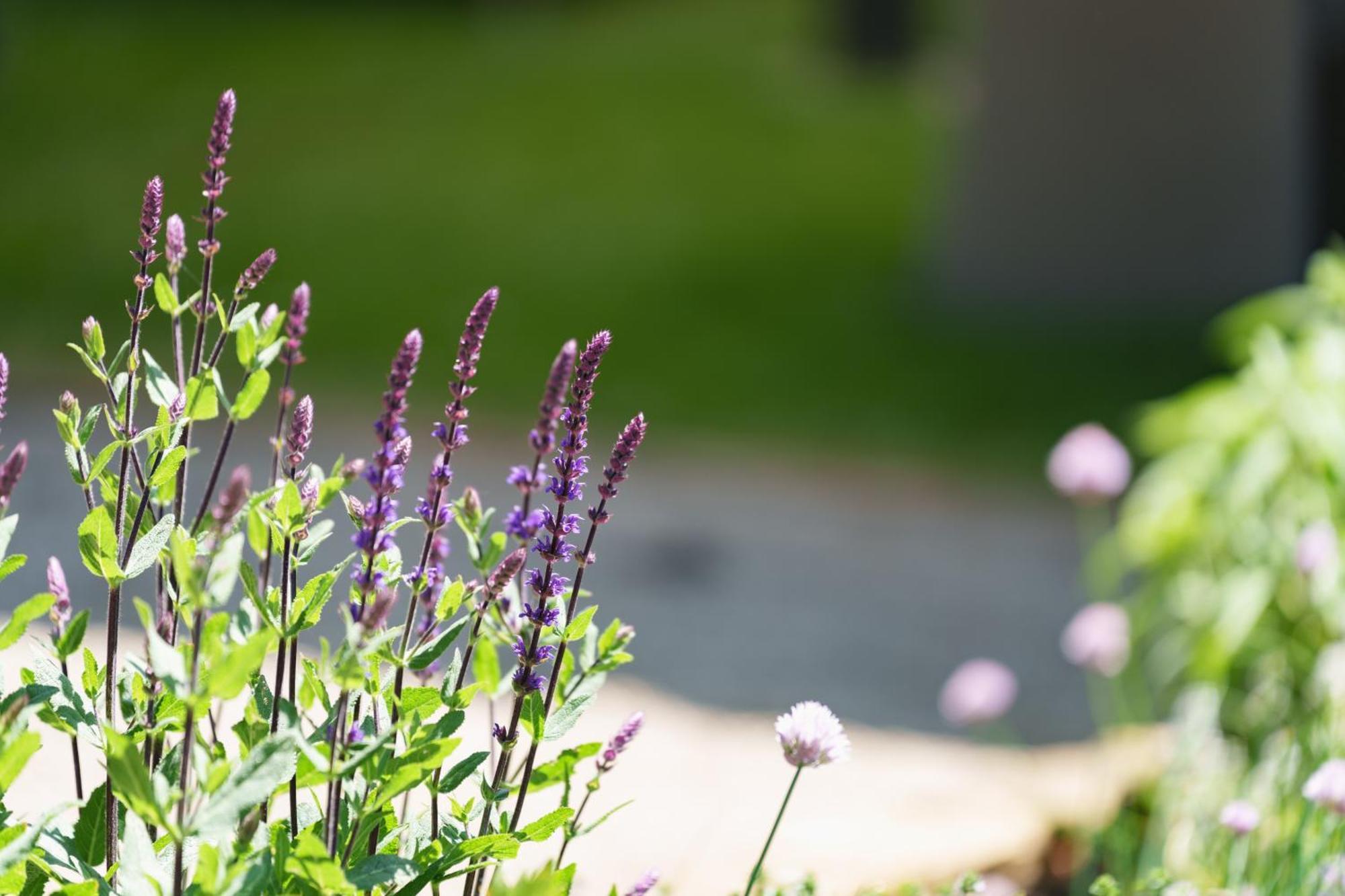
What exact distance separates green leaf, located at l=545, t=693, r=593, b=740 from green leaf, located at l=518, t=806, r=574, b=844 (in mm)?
67

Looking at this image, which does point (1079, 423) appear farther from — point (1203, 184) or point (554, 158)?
point (554, 158)

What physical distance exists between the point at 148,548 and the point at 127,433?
10 cm

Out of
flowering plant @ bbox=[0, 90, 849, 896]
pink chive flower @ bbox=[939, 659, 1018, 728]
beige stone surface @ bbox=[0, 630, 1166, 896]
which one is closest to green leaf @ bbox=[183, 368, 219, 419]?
flowering plant @ bbox=[0, 90, 849, 896]

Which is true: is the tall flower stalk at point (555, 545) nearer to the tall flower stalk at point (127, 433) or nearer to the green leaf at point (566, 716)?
the green leaf at point (566, 716)

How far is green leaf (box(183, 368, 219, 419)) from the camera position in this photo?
116 cm

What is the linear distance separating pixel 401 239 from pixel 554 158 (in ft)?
7.36

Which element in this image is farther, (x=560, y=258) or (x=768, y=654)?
(x=560, y=258)

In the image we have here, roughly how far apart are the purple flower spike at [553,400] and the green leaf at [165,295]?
320 mm

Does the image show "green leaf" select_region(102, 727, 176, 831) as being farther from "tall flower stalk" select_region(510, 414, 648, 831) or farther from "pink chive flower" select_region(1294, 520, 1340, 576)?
"pink chive flower" select_region(1294, 520, 1340, 576)

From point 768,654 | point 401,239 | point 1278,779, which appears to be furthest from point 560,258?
point 1278,779

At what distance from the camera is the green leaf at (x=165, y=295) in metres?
1.16

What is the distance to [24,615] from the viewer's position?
1047 mm

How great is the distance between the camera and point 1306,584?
3.00 m

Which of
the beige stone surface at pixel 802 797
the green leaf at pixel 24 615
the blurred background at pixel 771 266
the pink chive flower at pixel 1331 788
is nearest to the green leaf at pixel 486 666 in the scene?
the green leaf at pixel 24 615
